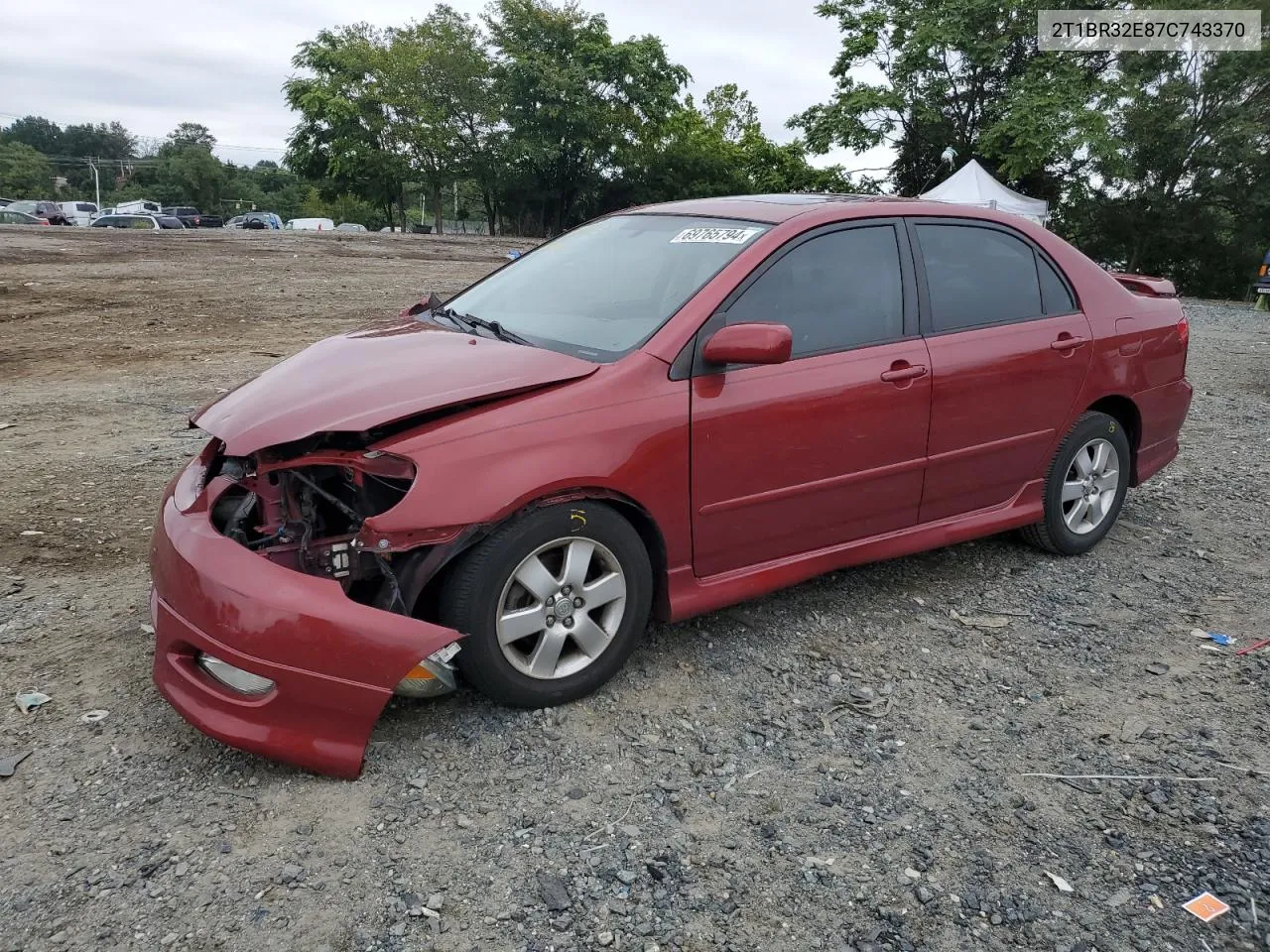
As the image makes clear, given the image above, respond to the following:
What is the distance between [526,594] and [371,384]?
0.81 m

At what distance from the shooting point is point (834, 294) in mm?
3641

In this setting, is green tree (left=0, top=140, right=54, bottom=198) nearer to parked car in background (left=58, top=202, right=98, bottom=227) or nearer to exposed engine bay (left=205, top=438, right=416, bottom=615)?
parked car in background (left=58, top=202, right=98, bottom=227)

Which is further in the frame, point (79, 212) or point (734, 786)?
point (79, 212)

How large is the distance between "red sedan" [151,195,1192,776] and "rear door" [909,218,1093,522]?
0.01 metres

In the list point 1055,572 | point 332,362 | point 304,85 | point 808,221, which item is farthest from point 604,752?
point 304,85

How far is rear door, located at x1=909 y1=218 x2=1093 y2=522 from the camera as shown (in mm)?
3869

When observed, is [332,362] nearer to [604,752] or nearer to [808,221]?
[604,752]

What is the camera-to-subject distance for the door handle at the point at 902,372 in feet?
11.9

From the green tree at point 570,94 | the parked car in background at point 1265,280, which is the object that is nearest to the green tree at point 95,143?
the green tree at point 570,94

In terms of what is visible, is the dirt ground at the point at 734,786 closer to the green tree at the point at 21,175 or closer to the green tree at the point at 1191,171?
the green tree at the point at 1191,171

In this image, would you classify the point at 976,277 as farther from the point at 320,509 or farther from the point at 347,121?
the point at 347,121

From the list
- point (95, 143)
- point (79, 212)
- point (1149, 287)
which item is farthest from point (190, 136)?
point (1149, 287)

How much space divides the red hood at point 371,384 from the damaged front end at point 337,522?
88 millimetres

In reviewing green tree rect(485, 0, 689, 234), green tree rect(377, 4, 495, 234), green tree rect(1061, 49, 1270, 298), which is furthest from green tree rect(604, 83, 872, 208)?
green tree rect(1061, 49, 1270, 298)
